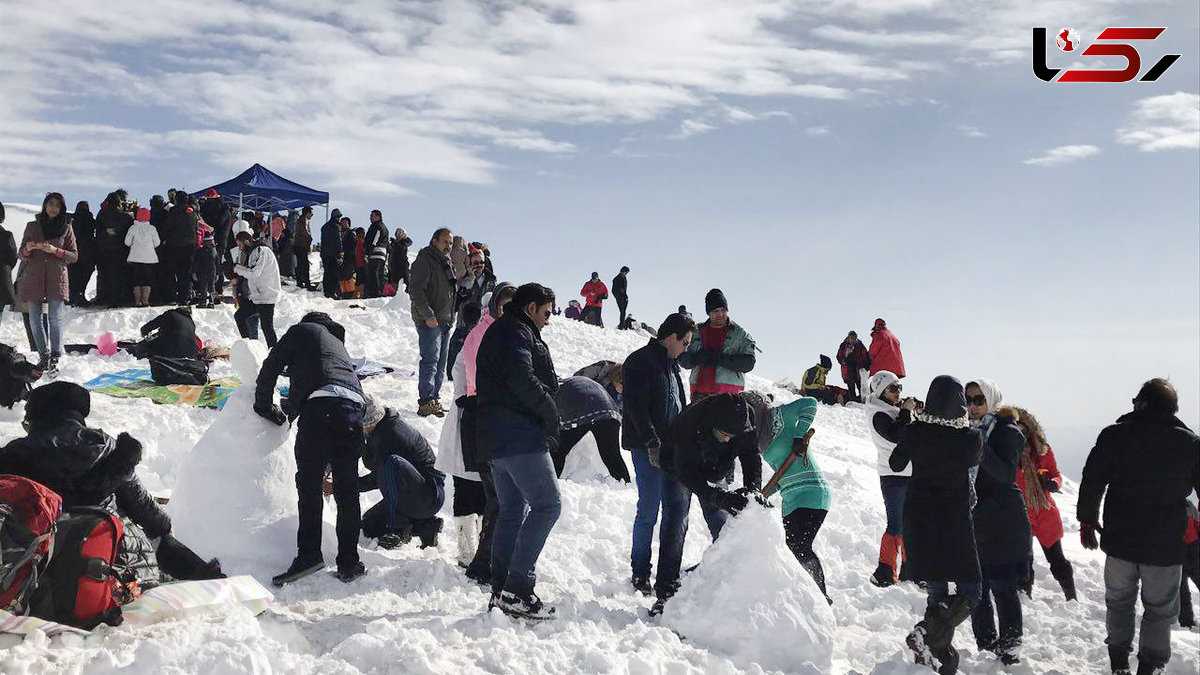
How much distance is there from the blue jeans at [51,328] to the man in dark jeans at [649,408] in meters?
8.57

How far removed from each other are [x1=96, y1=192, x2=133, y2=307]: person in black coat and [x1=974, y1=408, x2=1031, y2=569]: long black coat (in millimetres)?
13612

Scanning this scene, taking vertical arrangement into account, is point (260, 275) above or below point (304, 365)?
above

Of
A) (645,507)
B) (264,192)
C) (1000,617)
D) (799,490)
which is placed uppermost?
(264,192)

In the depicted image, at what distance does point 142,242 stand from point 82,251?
114 cm

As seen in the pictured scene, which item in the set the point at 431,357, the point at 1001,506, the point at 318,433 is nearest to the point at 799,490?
the point at 1001,506

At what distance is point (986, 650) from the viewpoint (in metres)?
5.43

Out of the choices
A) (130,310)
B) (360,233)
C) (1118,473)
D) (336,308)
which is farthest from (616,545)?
(360,233)

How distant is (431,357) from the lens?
10.2 metres

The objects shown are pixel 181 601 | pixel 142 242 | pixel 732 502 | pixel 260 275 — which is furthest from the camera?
pixel 142 242

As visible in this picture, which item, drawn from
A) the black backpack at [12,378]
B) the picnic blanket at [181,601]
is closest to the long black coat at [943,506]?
the picnic blanket at [181,601]

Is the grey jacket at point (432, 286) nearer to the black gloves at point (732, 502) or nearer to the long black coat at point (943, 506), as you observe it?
the black gloves at point (732, 502)

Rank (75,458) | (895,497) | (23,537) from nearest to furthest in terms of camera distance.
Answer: (23,537)
(75,458)
(895,497)

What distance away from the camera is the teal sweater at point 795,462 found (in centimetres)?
596

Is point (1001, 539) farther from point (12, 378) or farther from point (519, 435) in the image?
point (12, 378)
